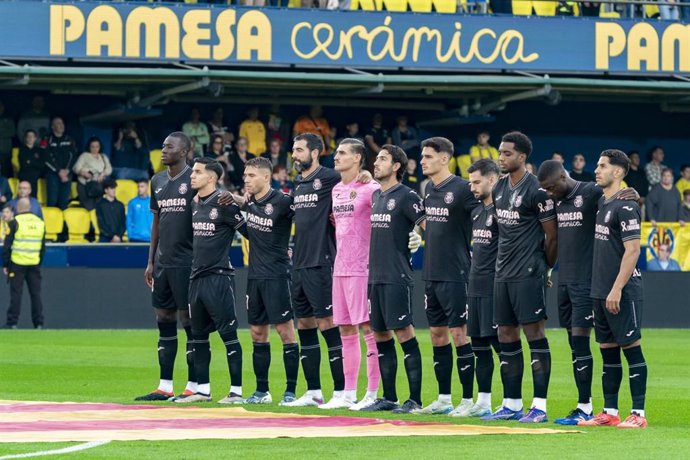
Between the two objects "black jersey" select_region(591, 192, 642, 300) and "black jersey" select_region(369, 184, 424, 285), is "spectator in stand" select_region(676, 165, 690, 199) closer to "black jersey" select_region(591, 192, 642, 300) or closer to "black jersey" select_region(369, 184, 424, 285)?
"black jersey" select_region(369, 184, 424, 285)

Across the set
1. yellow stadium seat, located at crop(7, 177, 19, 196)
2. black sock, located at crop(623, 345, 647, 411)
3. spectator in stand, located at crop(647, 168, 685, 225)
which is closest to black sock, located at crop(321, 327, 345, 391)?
black sock, located at crop(623, 345, 647, 411)

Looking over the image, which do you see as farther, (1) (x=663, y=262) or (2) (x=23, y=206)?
(1) (x=663, y=262)

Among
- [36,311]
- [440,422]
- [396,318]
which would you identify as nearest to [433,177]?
[396,318]

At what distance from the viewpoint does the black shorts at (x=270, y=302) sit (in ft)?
44.8

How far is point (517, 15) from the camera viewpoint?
28.6m

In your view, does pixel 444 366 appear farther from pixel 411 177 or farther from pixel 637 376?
pixel 411 177

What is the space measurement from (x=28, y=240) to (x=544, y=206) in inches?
551

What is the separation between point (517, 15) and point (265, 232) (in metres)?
15.9

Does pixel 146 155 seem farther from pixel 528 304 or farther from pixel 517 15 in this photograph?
pixel 528 304

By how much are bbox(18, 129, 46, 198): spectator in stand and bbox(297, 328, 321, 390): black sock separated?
46.2 feet

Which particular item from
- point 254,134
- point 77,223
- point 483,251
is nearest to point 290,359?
point 483,251

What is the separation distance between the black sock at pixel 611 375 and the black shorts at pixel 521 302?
0.61 metres

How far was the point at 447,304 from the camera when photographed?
12.8 m

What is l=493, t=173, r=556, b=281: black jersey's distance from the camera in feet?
39.7
